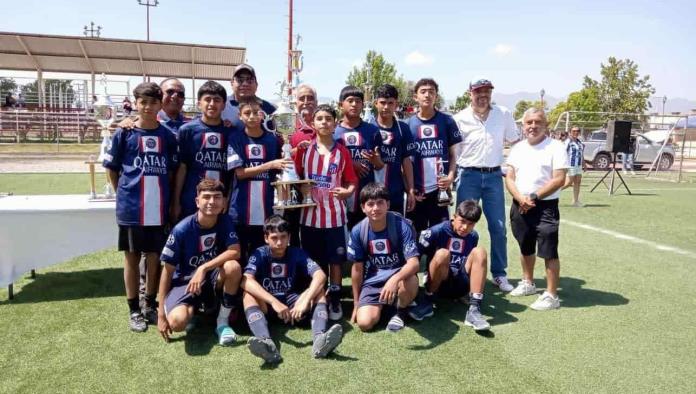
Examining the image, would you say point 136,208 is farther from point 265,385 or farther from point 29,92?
point 29,92

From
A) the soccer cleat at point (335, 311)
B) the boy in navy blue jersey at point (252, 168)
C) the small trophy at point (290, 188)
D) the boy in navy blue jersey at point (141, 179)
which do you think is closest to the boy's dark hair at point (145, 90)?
the boy in navy blue jersey at point (141, 179)

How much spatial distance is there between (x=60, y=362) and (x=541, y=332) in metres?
3.36

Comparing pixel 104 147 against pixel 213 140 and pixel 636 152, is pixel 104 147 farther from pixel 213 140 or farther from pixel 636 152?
pixel 636 152

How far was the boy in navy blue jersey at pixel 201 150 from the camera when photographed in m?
3.80

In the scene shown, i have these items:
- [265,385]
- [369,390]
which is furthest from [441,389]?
[265,385]

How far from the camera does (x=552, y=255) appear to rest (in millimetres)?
4156

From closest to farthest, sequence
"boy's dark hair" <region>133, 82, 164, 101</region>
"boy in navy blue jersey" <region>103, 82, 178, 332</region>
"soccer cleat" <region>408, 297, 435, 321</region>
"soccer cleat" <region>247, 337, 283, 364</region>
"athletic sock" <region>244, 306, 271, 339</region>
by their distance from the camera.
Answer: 1. "soccer cleat" <region>247, 337, 283, 364</region>
2. "athletic sock" <region>244, 306, 271, 339</region>
3. "boy's dark hair" <region>133, 82, 164, 101</region>
4. "boy in navy blue jersey" <region>103, 82, 178, 332</region>
5. "soccer cleat" <region>408, 297, 435, 321</region>

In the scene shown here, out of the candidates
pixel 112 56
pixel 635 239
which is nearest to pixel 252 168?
pixel 635 239

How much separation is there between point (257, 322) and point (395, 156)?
6.18 ft

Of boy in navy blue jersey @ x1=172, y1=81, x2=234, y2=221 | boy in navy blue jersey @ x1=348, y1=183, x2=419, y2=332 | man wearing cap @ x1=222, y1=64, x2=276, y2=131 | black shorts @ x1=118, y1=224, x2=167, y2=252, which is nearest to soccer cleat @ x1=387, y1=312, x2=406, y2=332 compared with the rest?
boy in navy blue jersey @ x1=348, y1=183, x2=419, y2=332

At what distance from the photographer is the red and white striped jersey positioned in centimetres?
390

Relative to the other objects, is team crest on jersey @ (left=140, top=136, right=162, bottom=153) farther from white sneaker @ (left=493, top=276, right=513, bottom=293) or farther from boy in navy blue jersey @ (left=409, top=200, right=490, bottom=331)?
white sneaker @ (left=493, top=276, right=513, bottom=293)

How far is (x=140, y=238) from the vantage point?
374 centimetres

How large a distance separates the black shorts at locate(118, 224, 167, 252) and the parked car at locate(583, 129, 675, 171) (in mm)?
20006
